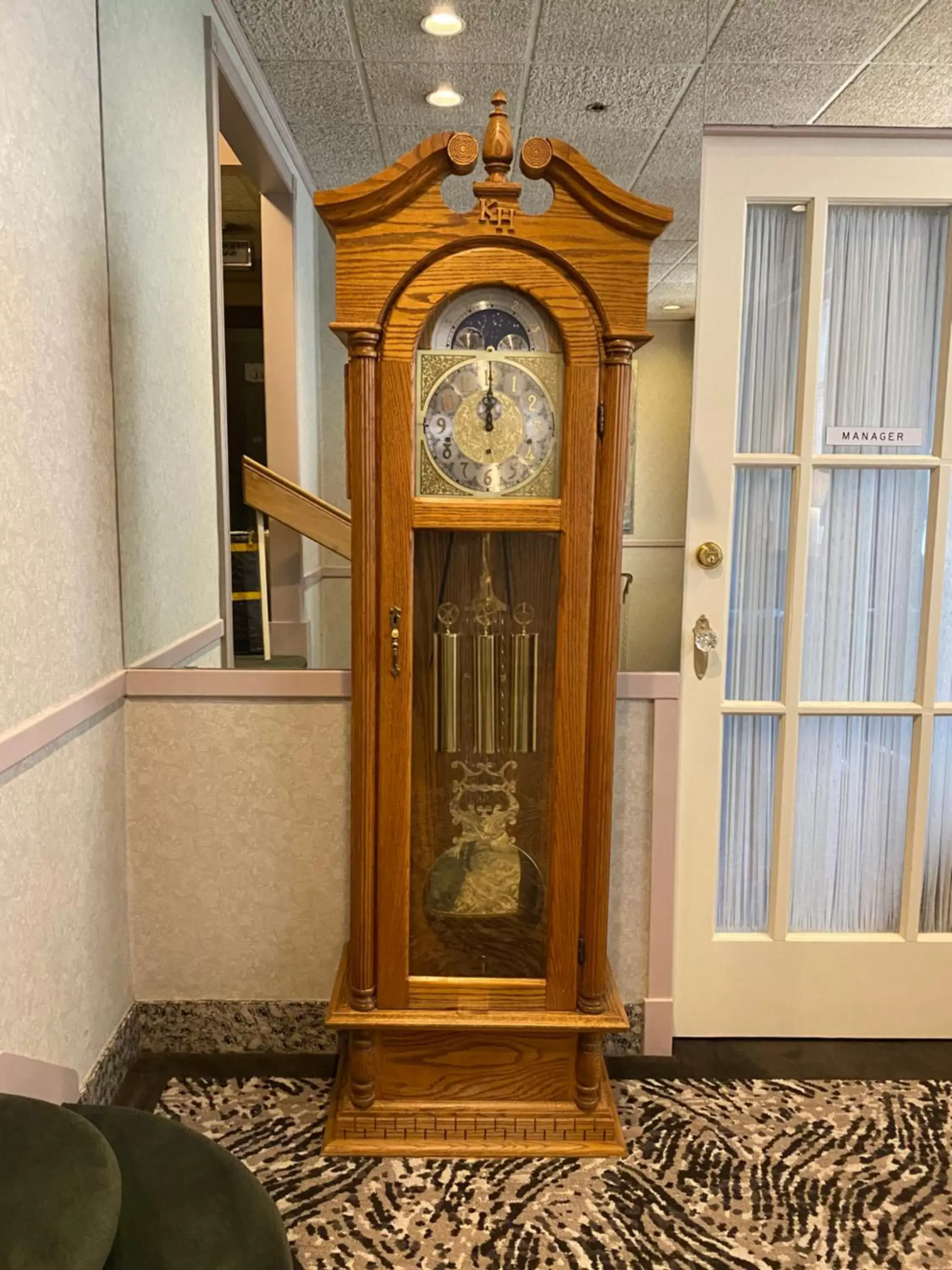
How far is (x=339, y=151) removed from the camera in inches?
82.2

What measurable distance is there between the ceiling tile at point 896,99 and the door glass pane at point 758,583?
31.6 inches

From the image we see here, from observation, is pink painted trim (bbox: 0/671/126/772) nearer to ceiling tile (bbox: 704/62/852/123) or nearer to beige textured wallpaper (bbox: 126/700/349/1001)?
beige textured wallpaper (bbox: 126/700/349/1001)

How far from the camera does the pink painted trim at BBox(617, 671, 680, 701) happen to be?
2.07 metres

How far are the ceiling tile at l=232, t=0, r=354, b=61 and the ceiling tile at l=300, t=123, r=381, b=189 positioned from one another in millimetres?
142

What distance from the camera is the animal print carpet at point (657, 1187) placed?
1.59m

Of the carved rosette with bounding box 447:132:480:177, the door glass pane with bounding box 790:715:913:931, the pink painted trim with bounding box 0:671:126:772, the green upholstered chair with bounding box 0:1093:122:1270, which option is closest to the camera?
the green upholstered chair with bounding box 0:1093:122:1270

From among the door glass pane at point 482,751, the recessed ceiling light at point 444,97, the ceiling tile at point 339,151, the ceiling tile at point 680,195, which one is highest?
the recessed ceiling light at point 444,97

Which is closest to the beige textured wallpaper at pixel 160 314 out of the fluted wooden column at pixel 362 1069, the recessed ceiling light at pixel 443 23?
the recessed ceiling light at pixel 443 23

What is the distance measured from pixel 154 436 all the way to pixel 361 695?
0.79 meters

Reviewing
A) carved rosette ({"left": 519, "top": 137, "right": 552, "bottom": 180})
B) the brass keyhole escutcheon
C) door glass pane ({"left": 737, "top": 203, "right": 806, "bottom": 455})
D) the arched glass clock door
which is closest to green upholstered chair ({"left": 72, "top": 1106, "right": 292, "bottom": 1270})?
the arched glass clock door

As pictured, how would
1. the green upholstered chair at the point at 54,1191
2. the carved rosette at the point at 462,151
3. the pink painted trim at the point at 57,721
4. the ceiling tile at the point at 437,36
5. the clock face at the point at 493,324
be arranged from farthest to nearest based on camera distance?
the ceiling tile at the point at 437,36 < the clock face at the point at 493,324 < the carved rosette at the point at 462,151 < the pink painted trim at the point at 57,721 < the green upholstered chair at the point at 54,1191

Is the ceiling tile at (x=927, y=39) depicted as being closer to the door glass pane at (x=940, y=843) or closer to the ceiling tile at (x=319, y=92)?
the ceiling tile at (x=319, y=92)

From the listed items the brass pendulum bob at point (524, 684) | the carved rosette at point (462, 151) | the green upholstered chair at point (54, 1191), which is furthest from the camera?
the brass pendulum bob at point (524, 684)

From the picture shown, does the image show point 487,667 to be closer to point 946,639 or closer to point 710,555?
point 710,555
